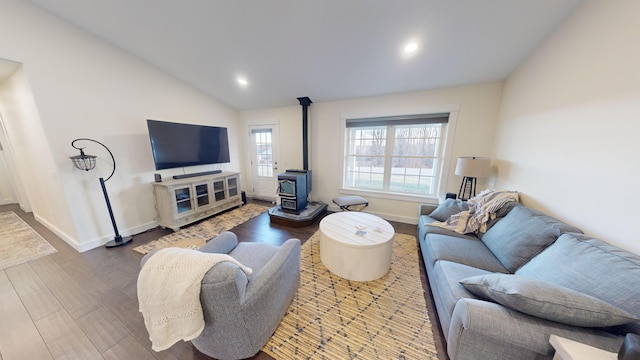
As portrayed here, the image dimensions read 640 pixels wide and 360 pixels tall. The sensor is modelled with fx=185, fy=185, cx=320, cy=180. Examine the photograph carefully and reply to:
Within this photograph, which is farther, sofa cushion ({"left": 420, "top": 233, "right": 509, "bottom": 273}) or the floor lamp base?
the floor lamp base

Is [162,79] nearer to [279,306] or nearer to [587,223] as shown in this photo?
[279,306]

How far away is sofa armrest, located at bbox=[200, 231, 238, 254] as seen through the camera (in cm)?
158

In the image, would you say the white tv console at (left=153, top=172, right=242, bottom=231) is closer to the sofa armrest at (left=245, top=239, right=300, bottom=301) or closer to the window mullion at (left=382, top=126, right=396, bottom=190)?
the sofa armrest at (left=245, top=239, right=300, bottom=301)

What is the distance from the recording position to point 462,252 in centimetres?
171

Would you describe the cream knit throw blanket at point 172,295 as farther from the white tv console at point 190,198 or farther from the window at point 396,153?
the window at point 396,153

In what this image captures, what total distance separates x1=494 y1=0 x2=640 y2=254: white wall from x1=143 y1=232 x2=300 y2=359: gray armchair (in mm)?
2198

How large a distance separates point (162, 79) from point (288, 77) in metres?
2.19

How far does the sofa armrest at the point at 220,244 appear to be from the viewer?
5.18ft

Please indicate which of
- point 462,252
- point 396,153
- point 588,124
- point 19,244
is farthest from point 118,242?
point 588,124

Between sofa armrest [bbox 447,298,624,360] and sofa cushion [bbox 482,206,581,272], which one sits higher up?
sofa cushion [bbox 482,206,581,272]

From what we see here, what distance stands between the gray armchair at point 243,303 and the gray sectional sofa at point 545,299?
1107 mm

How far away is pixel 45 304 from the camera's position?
1.67 m

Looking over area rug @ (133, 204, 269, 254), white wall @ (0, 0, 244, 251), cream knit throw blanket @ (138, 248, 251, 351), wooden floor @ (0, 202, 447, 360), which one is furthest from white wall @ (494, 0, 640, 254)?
white wall @ (0, 0, 244, 251)

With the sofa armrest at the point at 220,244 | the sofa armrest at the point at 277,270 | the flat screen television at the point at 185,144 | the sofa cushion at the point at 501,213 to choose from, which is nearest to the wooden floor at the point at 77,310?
the sofa armrest at the point at 277,270
